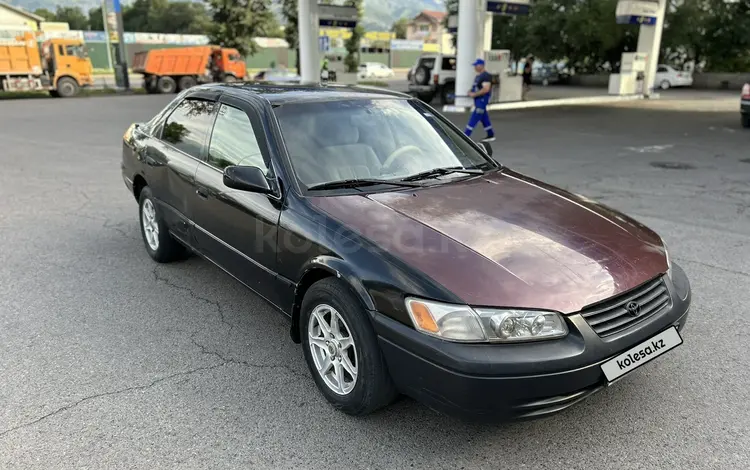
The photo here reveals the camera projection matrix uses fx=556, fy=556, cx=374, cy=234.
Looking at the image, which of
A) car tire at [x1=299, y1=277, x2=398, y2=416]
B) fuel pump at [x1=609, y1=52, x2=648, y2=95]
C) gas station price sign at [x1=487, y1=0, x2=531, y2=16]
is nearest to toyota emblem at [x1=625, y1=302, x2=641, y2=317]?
car tire at [x1=299, y1=277, x2=398, y2=416]

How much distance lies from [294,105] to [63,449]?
A: 233cm

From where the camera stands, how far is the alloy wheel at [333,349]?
281cm

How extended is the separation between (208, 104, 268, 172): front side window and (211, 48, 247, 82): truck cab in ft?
95.8

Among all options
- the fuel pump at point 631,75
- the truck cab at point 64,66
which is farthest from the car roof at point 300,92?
the truck cab at point 64,66

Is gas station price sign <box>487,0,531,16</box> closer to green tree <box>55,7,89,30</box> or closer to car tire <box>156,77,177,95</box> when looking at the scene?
car tire <box>156,77,177,95</box>

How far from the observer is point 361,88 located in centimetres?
430

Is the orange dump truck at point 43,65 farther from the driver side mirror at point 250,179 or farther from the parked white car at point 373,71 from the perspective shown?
the parked white car at point 373,71

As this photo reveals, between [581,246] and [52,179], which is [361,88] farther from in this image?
[52,179]

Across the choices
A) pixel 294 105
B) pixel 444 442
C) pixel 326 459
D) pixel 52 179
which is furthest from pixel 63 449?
pixel 52 179

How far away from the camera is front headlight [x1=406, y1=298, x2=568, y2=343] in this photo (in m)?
2.34

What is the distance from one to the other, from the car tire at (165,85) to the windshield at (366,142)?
2881 cm

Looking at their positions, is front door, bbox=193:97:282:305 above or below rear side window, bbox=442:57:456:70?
below

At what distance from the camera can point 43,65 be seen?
27.1 m

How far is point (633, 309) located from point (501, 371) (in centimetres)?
79
